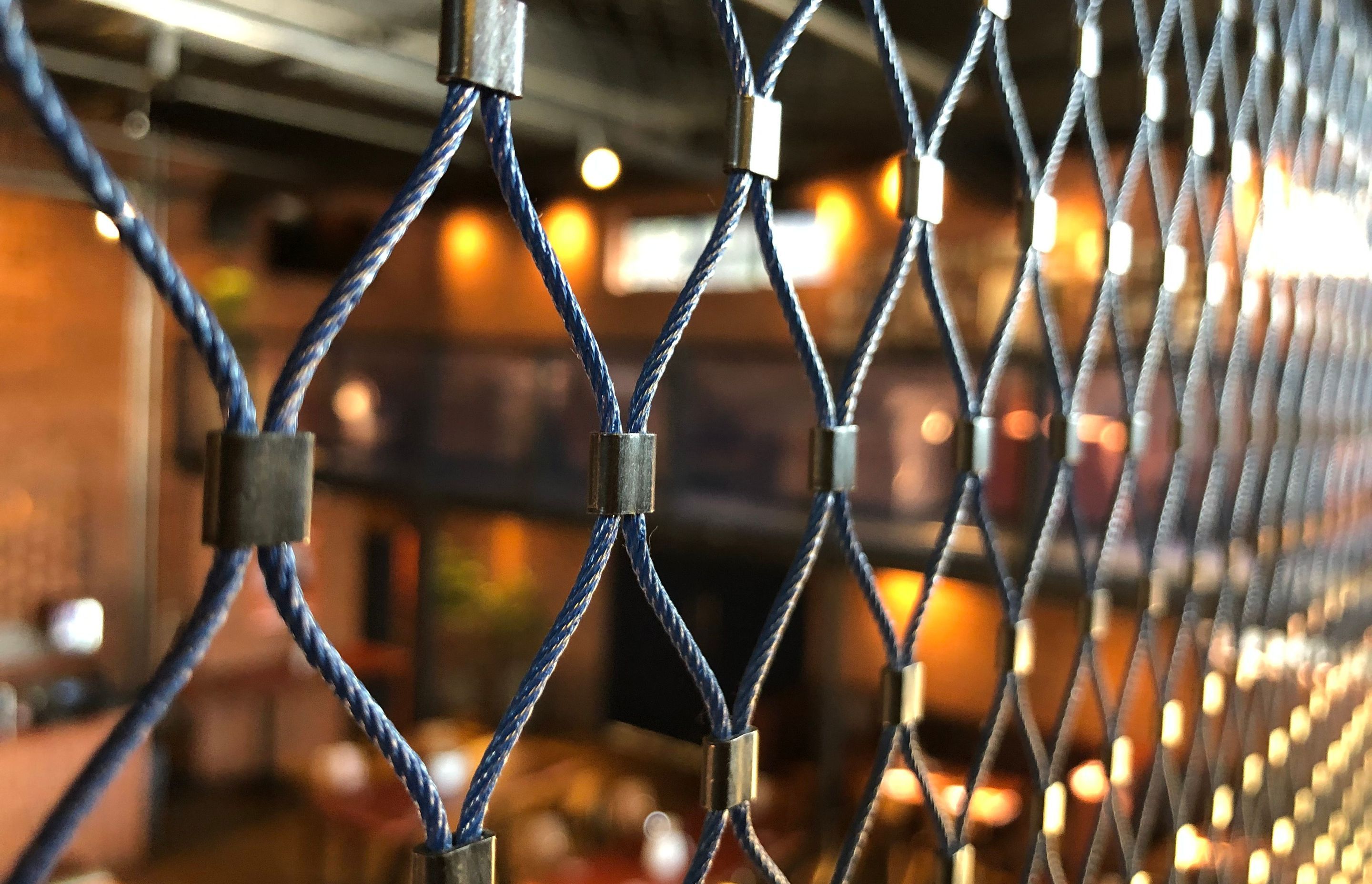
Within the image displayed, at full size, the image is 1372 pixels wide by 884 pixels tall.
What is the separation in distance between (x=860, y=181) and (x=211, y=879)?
224 inches

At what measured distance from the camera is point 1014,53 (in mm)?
3568

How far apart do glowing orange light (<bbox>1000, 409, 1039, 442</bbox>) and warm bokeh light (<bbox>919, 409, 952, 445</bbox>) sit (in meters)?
0.42

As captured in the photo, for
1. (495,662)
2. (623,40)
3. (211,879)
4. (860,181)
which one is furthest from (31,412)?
(860,181)

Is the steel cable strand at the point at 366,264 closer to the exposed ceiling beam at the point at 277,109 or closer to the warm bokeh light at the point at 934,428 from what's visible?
the exposed ceiling beam at the point at 277,109

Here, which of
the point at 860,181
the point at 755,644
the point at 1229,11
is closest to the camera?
the point at 755,644

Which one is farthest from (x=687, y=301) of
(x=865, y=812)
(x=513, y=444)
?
(x=513, y=444)

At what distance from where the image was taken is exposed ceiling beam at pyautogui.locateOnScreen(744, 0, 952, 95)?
3.39 metres

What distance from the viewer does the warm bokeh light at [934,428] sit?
5.06 meters

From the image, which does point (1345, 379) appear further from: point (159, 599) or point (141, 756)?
point (159, 599)

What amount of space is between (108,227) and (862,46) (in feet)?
12.4

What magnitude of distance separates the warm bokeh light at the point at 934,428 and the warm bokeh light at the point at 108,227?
5.01 m

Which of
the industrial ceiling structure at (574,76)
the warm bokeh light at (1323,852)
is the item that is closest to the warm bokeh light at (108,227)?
the warm bokeh light at (1323,852)

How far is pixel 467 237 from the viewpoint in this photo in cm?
797

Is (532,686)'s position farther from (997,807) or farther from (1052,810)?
(997,807)
